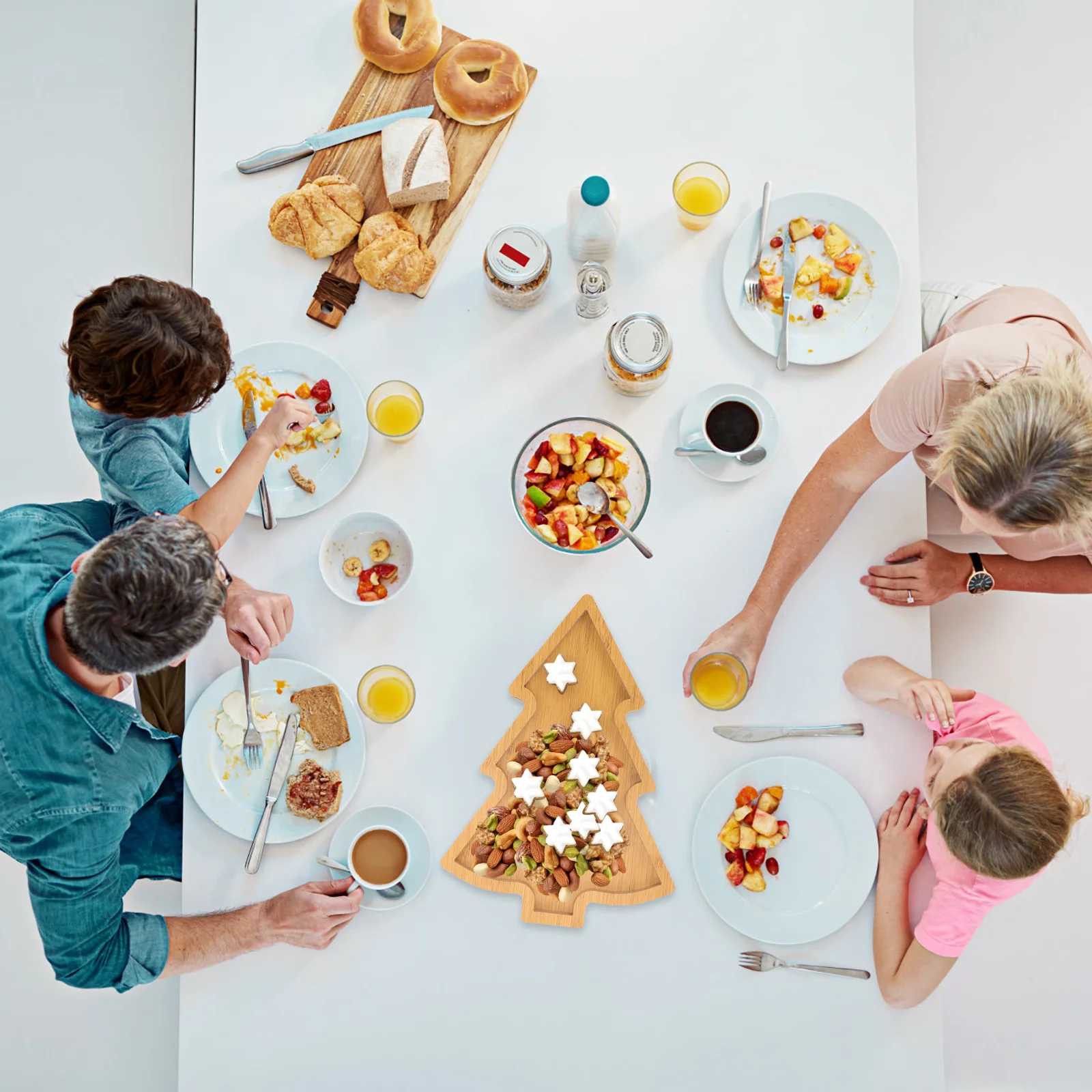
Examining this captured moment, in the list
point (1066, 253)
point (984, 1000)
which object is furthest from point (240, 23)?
point (984, 1000)

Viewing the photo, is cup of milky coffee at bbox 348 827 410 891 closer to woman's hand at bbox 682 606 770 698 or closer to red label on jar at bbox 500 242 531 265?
→ woman's hand at bbox 682 606 770 698

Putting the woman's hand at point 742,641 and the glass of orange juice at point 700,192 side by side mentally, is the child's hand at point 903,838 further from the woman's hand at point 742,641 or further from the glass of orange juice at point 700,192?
the glass of orange juice at point 700,192

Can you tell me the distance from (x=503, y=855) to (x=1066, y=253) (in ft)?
7.18

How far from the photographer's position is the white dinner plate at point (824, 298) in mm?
1542

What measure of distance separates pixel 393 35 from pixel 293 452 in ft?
2.70

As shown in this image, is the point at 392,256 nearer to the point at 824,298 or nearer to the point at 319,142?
the point at 319,142

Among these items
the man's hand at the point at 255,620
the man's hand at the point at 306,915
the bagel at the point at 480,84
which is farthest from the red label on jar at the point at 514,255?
the man's hand at the point at 306,915

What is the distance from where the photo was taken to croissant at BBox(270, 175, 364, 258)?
1512mm

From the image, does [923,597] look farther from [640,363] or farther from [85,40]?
[85,40]

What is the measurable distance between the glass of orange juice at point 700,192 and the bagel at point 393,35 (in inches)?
21.3

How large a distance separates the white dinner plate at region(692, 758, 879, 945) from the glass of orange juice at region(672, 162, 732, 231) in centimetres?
103

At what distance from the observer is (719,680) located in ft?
4.82

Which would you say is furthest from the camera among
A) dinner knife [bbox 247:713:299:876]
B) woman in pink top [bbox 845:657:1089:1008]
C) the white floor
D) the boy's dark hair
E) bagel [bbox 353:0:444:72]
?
the white floor

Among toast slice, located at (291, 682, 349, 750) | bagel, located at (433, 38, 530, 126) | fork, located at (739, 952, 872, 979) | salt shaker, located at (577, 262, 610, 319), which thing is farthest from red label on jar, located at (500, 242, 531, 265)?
fork, located at (739, 952, 872, 979)
